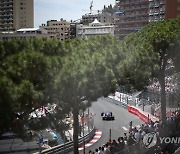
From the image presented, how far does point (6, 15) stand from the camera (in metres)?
99.6

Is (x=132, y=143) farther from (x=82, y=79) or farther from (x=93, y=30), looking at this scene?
(x=93, y=30)

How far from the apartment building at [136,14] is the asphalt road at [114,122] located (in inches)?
2090

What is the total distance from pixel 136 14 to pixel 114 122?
238ft

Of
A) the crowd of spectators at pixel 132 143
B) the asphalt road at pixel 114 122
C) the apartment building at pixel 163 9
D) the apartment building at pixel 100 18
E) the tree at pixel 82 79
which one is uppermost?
the apartment building at pixel 100 18

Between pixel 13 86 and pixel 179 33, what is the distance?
12.6m

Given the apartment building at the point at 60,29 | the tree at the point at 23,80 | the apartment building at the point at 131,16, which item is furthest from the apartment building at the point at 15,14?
the tree at the point at 23,80

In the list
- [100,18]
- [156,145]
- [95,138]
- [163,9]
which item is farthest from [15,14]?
[156,145]

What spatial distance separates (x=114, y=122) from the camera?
89.5ft

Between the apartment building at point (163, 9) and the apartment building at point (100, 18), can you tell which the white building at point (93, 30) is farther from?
the apartment building at point (100, 18)

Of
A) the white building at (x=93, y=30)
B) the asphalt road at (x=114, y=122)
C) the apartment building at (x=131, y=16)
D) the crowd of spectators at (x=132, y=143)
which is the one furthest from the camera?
the white building at (x=93, y=30)

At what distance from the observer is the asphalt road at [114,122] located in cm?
2233

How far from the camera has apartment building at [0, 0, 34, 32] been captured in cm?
9700

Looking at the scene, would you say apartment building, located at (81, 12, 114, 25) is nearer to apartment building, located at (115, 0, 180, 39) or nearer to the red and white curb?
apartment building, located at (115, 0, 180, 39)

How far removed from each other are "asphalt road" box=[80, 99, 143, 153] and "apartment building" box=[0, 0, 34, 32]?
67367mm
